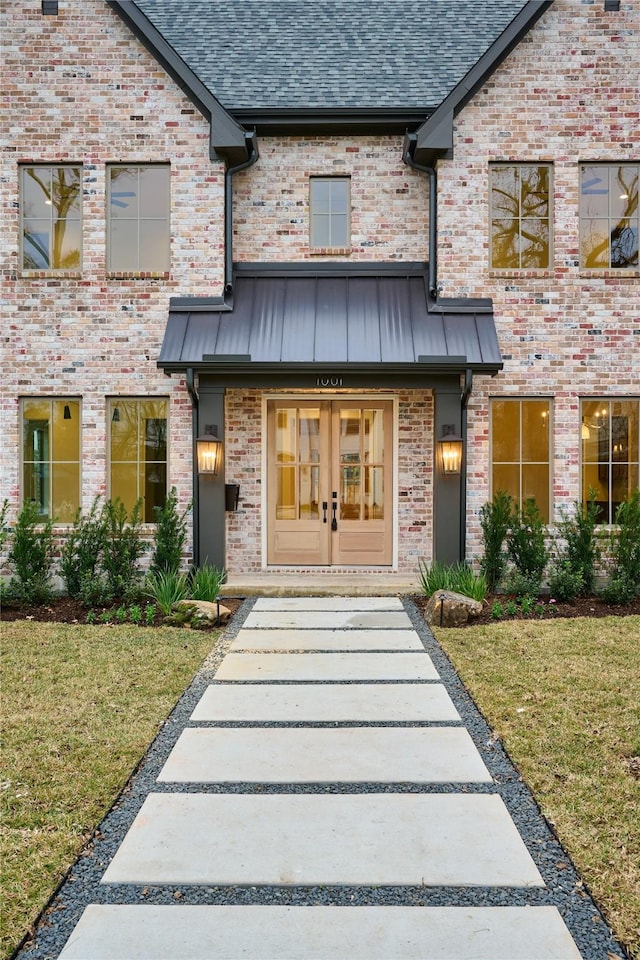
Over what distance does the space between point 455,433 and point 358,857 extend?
20.9 ft

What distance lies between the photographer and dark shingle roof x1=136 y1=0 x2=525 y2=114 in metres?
9.45

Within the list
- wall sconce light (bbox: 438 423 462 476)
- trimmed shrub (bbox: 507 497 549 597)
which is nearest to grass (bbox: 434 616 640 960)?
trimmed shrub (bbox: 507 497 549 597)

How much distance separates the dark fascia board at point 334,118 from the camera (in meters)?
9.03

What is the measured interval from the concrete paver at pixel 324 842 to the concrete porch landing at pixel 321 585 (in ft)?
15.9

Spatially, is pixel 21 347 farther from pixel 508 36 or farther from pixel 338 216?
pixel 508 36

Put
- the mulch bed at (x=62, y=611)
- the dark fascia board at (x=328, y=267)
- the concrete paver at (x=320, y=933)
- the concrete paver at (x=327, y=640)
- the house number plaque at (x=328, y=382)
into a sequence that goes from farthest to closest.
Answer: the dark fascia board at (x=328, y=267), the house number plaque at (x=328, y=382), the mulch bed at (x=62, y=611), the concrete paver at (x=327, y=640), the concrete paver at (x=320, y=933)

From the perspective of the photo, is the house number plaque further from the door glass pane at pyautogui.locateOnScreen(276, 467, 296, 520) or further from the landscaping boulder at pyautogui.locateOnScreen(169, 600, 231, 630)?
the landscaping boulder at pyautogui.locateOnScreen(169, 600, 231, 630)

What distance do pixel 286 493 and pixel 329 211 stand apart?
4.16 m

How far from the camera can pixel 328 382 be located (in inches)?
336

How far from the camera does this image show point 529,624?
273 inches

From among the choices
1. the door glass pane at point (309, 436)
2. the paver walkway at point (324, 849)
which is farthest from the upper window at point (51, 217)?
the paver walkway at point (324, 849)

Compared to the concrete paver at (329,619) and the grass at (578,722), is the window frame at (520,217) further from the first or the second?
the concrete paver at (329,619)

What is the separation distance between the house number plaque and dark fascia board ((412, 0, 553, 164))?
3.31 metres

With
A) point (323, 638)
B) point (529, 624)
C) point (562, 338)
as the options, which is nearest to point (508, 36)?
point (562, 338)
